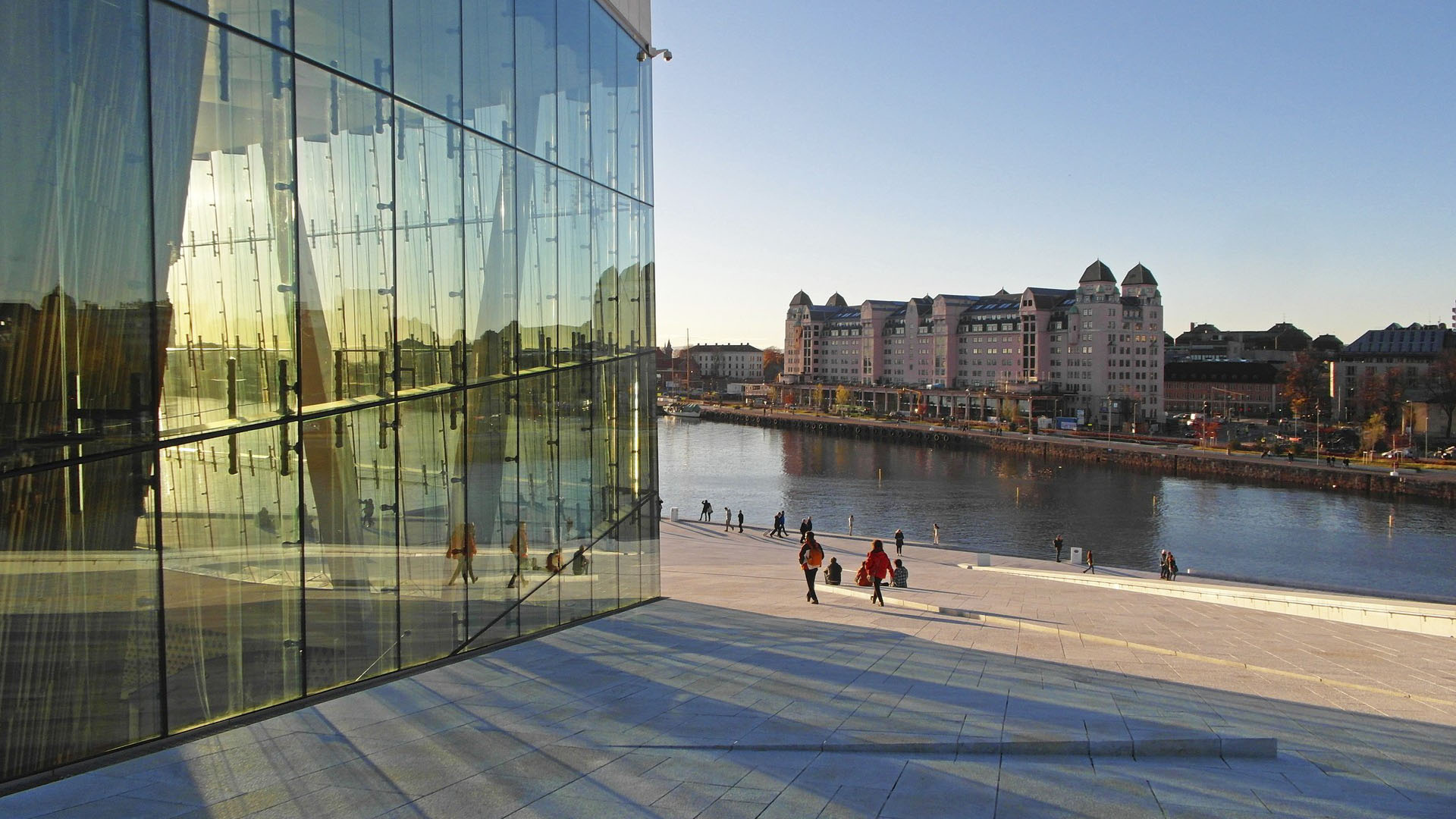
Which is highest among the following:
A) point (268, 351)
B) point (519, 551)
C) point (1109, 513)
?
point (268, 351)

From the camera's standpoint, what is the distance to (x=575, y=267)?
13.1m

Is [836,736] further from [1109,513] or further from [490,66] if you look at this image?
[1109,513]

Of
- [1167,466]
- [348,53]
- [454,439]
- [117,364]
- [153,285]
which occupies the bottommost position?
[1167,466]

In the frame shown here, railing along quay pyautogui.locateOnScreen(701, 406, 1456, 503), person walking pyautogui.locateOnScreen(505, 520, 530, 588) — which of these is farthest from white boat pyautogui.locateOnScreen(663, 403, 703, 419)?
person walking pyautogui.locateOnScreen(505, 520, 530, 588)

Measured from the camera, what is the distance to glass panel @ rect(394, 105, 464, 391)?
9.38m

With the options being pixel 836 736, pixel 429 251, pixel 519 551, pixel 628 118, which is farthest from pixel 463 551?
pixel 628 118

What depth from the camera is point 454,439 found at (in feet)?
33.3

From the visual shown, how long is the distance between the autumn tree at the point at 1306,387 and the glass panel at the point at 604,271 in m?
103

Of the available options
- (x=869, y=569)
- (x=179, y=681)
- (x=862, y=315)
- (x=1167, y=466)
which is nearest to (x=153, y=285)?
(x=179, y=681)

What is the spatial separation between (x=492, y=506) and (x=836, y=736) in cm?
535

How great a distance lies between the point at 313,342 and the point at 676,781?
15.5 ft

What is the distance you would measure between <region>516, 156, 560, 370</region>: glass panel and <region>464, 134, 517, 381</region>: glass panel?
22 cm

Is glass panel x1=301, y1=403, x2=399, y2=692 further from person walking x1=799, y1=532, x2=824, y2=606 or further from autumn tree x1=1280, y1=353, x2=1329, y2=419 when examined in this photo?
autumn tree x1=1280, y1=353, x2=1329, y2=419

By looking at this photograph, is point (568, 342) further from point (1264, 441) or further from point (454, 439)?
point (1264, 441)
